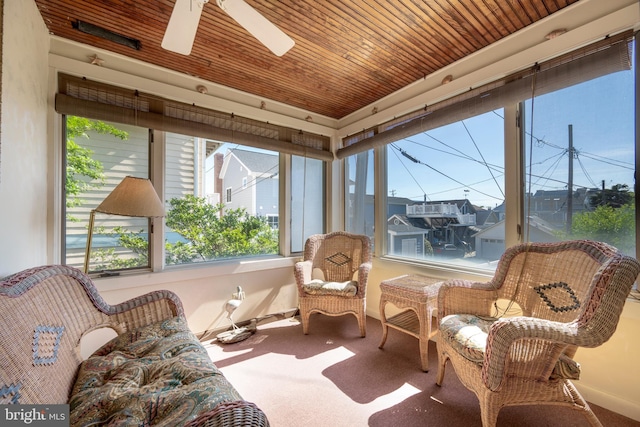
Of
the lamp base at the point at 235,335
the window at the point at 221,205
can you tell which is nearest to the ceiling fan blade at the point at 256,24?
the window at the point at 221,205

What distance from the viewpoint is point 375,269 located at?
3.17 meters

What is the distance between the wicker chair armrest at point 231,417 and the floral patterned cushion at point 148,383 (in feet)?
0.27

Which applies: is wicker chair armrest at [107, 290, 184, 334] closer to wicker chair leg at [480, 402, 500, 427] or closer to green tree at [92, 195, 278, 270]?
green tree at [92, 195, 278, 270]

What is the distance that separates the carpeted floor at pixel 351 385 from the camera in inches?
61.0

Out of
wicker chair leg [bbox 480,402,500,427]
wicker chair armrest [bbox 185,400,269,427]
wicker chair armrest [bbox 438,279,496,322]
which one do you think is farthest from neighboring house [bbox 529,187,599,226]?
wicker chair armrest [bbox 185,400,269,427]

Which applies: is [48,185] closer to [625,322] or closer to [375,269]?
[375,269]

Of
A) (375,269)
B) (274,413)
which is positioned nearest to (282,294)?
(375,269)

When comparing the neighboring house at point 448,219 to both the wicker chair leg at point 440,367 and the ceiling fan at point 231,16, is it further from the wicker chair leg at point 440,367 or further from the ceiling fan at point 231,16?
the ceiling fan at point 231,16

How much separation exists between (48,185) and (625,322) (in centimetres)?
407

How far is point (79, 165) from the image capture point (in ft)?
7.27

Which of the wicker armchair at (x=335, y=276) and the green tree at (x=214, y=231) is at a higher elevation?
the green tree at (x=214, y=231)

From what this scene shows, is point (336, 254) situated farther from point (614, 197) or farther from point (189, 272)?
point (614, 197)

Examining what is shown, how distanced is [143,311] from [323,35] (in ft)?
7.55

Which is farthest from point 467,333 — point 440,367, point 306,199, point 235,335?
point 306,199
